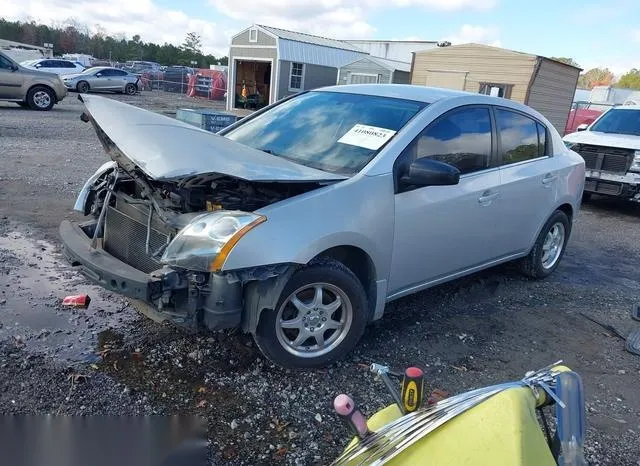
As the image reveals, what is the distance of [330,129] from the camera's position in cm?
395

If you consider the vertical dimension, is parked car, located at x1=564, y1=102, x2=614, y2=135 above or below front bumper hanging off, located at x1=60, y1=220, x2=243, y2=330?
above

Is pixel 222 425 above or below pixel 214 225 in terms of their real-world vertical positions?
below

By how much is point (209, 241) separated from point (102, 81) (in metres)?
29.0

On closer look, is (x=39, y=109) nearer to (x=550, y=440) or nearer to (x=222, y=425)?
(x=222, y=425)

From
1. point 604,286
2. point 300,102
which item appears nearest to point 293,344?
point 300,102

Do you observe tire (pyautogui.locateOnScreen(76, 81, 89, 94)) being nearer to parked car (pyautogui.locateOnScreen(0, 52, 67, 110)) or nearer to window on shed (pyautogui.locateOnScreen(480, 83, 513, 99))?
A: parked car (pyautogui.locateOnScreen(0, 52, 67, 110))

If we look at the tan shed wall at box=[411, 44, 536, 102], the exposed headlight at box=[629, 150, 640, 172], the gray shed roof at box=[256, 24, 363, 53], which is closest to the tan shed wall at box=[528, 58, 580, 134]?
the tan shed wall at box=[411, 44, 536, 102]

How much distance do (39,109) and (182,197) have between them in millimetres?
16724

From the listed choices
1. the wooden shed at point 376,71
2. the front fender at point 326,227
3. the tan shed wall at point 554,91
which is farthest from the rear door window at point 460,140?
the wooden shed at point 376,71

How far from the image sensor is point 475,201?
4.06 m

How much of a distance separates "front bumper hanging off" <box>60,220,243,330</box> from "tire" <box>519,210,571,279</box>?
346 centimetres

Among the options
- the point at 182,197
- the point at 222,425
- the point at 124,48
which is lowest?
the point at 222,425

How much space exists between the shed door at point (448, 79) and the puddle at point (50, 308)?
18.1 meters

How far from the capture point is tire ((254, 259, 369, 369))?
10.1ft
